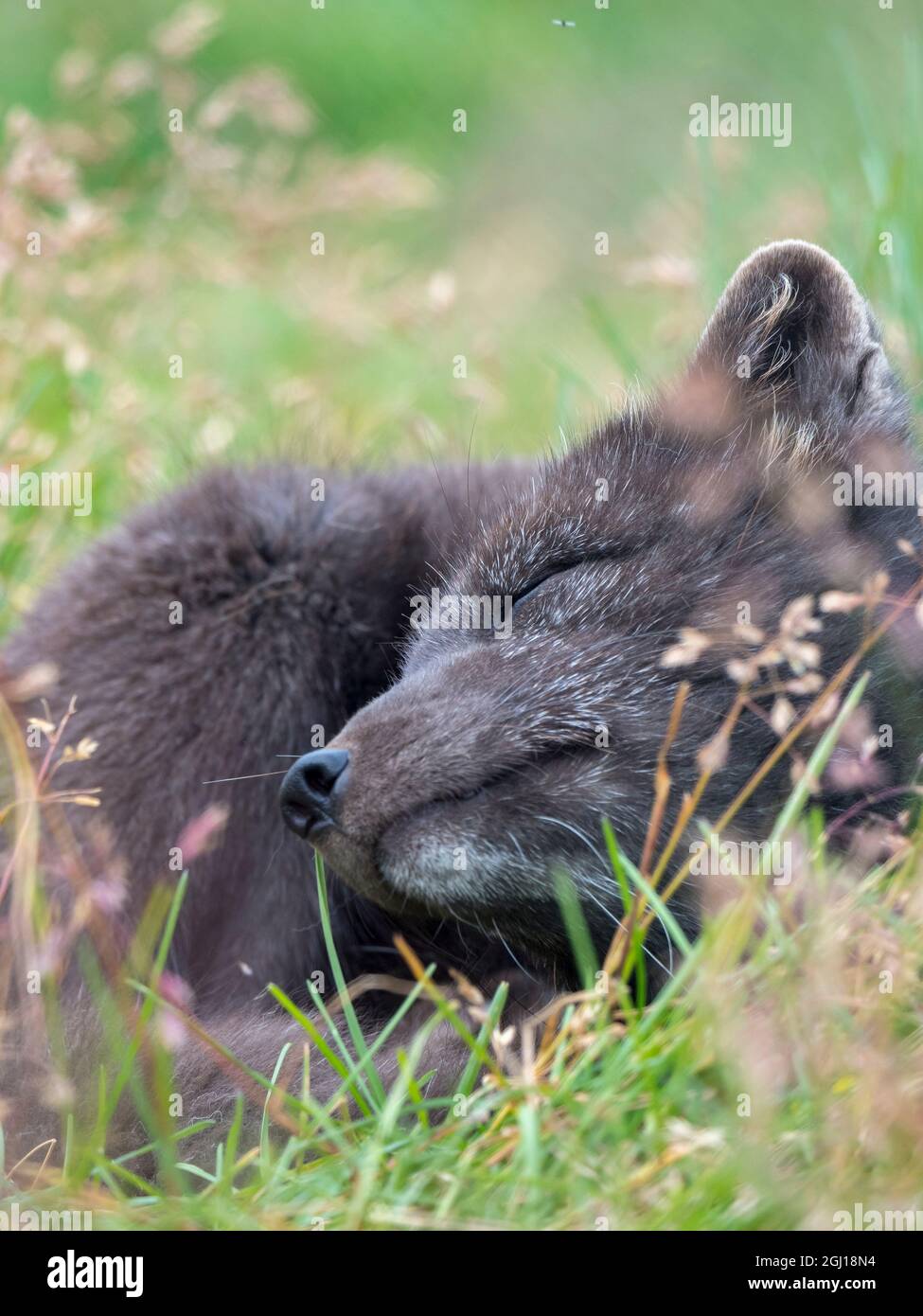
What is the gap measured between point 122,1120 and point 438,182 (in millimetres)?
8135

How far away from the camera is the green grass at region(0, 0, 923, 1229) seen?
6.69 ft

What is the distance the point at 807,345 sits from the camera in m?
3.10

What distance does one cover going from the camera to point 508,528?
3.24 m

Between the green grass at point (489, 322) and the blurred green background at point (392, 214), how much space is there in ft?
0.09

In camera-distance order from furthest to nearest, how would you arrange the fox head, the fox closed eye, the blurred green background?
the blurred green background
the fox closed eye
the fox head

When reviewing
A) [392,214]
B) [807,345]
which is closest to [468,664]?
[807,345]

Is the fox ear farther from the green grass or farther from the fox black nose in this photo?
the fox black nose

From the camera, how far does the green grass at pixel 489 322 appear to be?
6.69ft

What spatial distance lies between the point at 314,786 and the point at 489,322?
217 inches

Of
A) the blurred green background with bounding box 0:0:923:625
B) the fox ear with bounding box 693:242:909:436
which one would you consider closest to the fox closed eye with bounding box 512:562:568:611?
the fox ear with bounding box 693:242:909:436

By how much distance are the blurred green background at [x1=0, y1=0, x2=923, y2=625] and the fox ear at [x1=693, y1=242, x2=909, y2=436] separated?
455mm

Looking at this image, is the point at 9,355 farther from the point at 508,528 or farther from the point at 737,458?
the point at 737,458

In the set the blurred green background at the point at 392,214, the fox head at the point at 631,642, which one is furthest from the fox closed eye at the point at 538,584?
→ the blurred green background at the point at 392,214

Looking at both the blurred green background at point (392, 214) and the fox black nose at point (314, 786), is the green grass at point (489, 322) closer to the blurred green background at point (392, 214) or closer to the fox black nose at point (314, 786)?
the blurred green background at point (392, 214)
